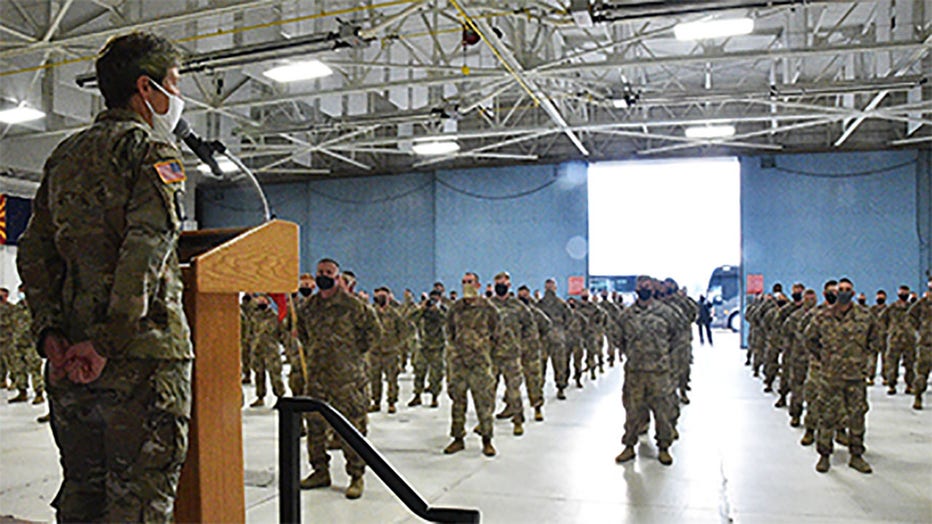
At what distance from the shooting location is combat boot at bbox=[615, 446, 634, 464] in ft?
21.4

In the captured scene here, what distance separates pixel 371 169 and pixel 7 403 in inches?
503

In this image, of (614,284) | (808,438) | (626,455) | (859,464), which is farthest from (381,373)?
(614,284)

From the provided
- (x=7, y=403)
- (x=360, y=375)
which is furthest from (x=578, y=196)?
(x=360, y=375)

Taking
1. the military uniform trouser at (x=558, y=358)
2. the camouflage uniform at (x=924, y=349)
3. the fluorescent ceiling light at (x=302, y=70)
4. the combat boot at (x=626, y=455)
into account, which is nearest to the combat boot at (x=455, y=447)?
the combat boot at (x=626, y=455)

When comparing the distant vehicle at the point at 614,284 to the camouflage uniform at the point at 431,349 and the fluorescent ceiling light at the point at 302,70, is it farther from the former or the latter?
the fluorescent ceiling light at the point at 302,70

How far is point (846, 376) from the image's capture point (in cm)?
616

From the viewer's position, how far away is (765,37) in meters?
14.0

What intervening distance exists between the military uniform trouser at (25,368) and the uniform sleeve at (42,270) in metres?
9.84

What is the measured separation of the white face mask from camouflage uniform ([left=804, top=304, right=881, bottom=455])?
5711 mm

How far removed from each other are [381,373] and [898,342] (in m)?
7.61

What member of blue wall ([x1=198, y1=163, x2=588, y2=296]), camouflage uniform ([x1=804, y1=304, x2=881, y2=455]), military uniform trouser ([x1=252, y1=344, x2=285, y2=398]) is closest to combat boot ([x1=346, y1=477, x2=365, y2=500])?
camouflage uniform ([x1=804, y1=304, x2=881, y2=455])

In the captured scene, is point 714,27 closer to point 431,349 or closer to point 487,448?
point 487,448

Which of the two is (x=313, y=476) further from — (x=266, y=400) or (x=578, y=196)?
(x=578, y=196)

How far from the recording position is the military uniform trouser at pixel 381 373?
9688 mm
